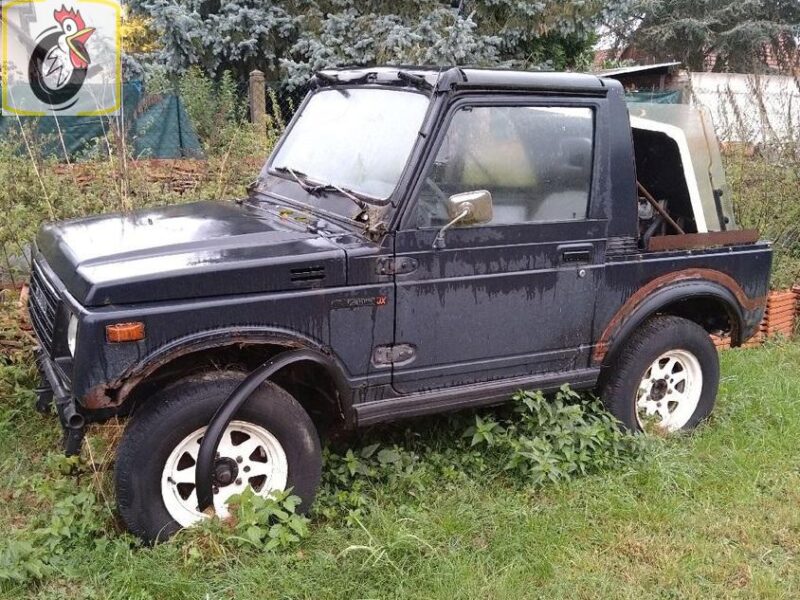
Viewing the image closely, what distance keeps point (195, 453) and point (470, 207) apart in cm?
163

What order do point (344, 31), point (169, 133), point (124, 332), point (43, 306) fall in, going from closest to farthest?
1. point (124, 332)
2. point (43, 306)
3. point (169, 133)
4. point (344, 31)

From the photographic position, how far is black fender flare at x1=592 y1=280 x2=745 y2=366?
4148 millimetres

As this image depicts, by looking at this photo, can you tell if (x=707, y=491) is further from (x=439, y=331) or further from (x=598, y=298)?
(x=439, y=331)

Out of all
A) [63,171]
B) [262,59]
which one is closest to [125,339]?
[63,171]

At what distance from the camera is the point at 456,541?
343cm

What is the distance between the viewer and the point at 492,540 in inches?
136

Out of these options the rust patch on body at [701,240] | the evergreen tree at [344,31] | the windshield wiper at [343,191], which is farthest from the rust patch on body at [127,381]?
the evergreen tree at [344,31]

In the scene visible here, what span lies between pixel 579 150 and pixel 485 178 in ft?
1.97

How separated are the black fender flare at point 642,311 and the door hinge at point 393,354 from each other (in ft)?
3.77

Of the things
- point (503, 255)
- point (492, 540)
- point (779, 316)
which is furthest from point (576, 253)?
point (779, 316)

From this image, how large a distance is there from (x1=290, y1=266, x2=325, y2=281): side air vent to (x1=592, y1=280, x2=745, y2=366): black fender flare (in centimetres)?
167

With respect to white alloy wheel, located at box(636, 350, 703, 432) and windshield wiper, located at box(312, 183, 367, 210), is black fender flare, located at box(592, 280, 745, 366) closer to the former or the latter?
white alloy wheel, located at box(636, 350, 703, 432)

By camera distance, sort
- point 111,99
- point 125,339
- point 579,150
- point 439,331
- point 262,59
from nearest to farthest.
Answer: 1. point 125,339
2. point 439,331
3. point 579,150
4. point 111,99
5. point 262,59

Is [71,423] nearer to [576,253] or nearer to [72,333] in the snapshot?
[72,333]
